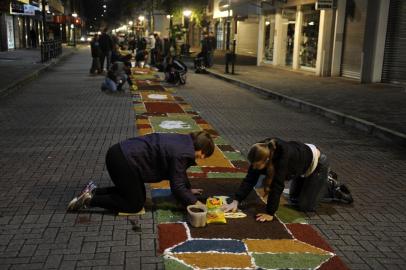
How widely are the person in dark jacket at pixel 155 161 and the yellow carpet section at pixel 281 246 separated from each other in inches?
30.2

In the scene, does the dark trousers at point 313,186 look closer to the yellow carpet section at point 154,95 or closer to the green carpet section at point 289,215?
the green carpet section at point 289,215

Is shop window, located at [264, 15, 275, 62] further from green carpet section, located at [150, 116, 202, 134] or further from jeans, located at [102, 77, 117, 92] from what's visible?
green carpet section, located at [150, 116, 202, 134]

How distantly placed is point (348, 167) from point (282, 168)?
312 centimetres

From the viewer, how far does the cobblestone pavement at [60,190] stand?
4387 millimetres

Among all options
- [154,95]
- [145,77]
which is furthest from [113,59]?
[145,77]

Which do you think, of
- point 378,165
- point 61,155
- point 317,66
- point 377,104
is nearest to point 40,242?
point 61,155

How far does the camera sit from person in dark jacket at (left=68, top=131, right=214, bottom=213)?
4.84 m

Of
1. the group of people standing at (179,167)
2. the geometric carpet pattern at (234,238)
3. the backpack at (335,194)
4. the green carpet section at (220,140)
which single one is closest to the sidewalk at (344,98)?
the green carpet section at (220,140)

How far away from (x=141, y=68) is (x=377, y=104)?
1598 centimetres

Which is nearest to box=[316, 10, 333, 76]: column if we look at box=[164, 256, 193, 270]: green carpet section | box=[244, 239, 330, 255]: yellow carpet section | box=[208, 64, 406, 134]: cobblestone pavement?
box=[208, 64, 406, 134]: cobblestone pavement

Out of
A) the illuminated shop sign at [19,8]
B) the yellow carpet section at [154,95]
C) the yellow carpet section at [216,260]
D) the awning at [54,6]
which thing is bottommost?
the yellow carpet section at [216,260]

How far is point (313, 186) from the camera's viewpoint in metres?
5.46

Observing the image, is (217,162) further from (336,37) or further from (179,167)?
(336,37)

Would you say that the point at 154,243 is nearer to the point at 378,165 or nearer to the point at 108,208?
the point at 108,208
